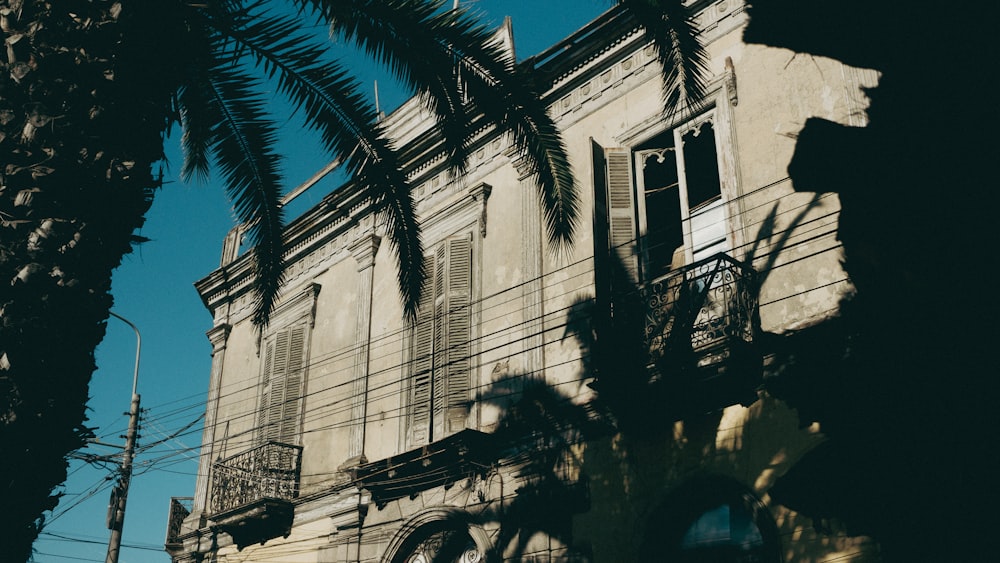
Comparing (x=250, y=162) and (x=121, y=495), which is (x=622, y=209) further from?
(x=121, y=495)

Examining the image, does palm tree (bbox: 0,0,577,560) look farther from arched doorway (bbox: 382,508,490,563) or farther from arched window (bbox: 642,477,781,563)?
arched doorway (bbox: 382,508,490,563)

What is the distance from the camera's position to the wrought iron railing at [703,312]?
9.96 meters

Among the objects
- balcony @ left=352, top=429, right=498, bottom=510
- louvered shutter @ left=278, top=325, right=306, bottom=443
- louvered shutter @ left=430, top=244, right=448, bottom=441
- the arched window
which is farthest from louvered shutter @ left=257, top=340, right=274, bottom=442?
the arched window

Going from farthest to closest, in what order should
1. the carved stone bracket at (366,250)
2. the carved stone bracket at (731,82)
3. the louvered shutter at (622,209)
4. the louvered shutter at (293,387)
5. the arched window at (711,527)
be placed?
the louvered shutter at (293,387), the carved stone bracket at (366,250), the louvered shutter at (622,209), the carved stone bracket at (731,82), the arched window at (711,527)

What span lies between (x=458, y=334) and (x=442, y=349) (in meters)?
0.32

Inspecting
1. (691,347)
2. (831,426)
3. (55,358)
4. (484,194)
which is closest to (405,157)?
(484,194)

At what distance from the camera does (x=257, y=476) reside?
1592 cm

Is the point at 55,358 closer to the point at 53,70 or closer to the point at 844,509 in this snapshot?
the point at 53,70

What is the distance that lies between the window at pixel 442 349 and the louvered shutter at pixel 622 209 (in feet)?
8.86

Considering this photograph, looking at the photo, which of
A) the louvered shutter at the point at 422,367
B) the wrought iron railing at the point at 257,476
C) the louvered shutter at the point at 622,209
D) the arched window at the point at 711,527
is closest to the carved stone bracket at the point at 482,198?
the louvered shutter at the point at 422,367

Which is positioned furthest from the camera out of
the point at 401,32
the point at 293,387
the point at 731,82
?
the point at 293,387

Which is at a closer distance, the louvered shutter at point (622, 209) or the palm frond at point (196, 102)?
the palm frond at point (196, 102)

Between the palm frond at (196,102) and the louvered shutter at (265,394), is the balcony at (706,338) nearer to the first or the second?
Result: the palm frond at (196,102)

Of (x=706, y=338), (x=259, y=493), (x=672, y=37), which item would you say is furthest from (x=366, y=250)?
(x=672, y=37)
